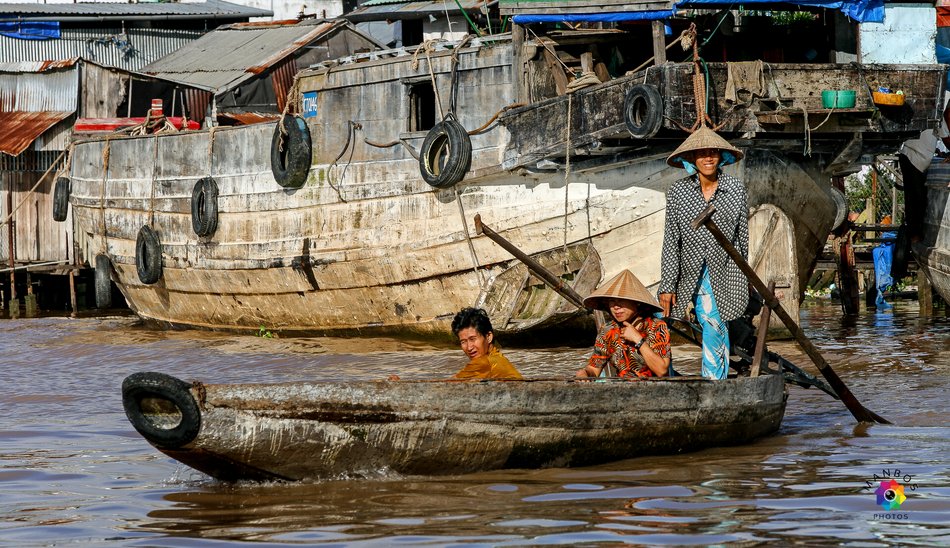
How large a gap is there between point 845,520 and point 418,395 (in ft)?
6.64

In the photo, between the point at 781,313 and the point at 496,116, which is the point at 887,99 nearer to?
the point at 496,116

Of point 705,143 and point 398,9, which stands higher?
point 398,9

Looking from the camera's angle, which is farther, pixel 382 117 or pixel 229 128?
pixel 229 128

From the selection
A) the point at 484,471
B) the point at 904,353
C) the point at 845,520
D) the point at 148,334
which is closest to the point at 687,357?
the point at 904,353

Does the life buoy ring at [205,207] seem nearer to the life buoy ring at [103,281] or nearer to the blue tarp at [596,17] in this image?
the life buoy ring at [103,281]

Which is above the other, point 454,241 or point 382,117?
point 382,117

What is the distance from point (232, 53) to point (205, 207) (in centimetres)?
936

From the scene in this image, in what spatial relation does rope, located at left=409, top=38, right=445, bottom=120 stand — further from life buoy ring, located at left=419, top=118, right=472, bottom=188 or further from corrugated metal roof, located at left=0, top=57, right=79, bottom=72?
corrugated metal roof, located at left=0, top=57, right=79, bottom=72

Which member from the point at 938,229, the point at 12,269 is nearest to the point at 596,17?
the point at 938,229

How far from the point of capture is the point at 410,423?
6027 mm

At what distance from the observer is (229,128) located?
14.2 metres

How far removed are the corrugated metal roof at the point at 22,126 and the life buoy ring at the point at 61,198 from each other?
2.92 m

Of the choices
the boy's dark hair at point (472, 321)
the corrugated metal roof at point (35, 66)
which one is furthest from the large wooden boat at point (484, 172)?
the corrugated metal roof at point (35, 66)

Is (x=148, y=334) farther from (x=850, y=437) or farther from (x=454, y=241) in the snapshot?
(x=850, y=437)
